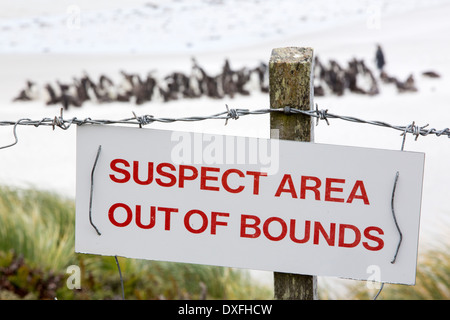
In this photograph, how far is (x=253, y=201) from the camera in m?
1.93

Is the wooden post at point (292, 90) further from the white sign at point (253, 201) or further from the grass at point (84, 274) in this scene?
the grass at point (84, 274)

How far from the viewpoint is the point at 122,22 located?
1038cm

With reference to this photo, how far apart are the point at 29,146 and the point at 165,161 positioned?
443 centimetres

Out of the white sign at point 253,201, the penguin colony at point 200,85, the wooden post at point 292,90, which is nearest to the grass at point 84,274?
the white sign at point 253,201

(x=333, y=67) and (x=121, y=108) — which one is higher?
(x=333, y=67)

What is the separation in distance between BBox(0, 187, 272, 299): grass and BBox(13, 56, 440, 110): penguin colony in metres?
3.52

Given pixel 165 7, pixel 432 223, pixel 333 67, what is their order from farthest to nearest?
1. pixel 165 7
2. pixel 333 67
3. pixel 432 223

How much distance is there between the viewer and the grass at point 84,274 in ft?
11.4

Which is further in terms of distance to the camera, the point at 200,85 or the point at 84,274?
the point at 200,85

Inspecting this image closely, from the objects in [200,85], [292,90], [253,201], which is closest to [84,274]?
[253,201]

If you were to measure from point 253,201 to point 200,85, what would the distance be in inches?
216

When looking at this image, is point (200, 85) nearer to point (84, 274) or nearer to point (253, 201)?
point (84, 274)
